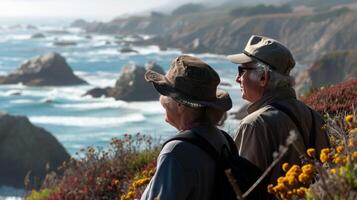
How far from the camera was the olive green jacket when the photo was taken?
450cm

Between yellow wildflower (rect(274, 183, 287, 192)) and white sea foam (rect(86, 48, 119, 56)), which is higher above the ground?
yellow wildflower (rect(274, 183, 287, 192))

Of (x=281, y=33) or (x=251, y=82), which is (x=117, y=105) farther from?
(x=281, y=33)

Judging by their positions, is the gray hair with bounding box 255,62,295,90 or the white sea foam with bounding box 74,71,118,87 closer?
the gray hair with bounding box 255,62,295,90

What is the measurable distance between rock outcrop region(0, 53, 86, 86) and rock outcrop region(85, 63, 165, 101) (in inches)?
318

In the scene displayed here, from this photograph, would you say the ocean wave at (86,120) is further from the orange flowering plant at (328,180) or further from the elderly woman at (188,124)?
the orange flowering plant at (328,180)

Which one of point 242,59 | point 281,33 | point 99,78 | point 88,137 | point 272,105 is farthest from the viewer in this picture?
point 281,33

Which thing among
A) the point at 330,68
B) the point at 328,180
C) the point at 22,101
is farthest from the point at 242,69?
the point at 22,101

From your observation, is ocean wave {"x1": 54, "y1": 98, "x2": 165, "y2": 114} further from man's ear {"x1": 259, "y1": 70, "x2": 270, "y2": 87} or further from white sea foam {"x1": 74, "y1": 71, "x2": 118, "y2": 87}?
man's ear {"x1": 259, "y1": 70, "x2": 270, "y2": 87}

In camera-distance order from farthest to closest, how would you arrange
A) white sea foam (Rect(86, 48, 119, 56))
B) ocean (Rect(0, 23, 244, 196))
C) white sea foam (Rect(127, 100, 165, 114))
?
white sea foam (Rect(86, 48, 119, 56))
white sea foam (Rect(127, 100, 165, 114))
ocean (Rect(0, 23, 244, 196))

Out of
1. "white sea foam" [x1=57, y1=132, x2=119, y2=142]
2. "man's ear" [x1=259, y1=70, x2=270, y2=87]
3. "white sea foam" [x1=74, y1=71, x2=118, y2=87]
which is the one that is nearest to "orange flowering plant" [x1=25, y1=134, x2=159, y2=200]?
"man's ear" [x1=259, y1=70, x2=270, y2=87]

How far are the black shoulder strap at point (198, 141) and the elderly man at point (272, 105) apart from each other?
0.88 m

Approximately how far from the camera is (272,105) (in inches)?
185

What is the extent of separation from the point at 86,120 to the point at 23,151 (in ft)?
53.0

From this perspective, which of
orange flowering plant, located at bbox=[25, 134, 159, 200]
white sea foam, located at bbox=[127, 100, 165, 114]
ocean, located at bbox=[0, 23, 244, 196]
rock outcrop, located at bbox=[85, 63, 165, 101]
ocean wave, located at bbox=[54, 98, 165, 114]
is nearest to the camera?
orange flowering plant, located at bbox=[25, 134, 159, 200]
